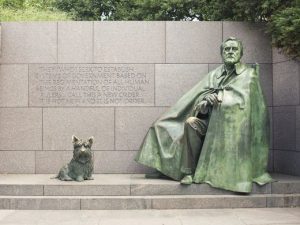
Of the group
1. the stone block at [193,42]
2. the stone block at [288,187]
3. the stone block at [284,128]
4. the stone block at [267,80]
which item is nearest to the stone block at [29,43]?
the stone block at [193,42]

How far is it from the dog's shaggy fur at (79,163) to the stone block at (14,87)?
86.0 inches

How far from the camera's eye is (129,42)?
1042 centimetres

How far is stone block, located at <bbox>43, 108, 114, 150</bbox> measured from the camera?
10273mm

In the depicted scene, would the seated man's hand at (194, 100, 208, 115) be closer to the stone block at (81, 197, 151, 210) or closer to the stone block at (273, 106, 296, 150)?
the stone block at (81, 197, 151, 210)

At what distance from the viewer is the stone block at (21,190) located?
8.31 m

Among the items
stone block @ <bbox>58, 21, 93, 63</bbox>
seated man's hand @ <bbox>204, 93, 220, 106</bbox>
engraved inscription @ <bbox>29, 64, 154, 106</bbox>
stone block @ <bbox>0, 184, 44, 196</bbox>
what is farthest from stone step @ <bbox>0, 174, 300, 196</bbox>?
stone block @ <bbox>58, 21, 93, 63</bbox>

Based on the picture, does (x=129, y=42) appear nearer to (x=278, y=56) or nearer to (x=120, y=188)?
(x=278, y=56)

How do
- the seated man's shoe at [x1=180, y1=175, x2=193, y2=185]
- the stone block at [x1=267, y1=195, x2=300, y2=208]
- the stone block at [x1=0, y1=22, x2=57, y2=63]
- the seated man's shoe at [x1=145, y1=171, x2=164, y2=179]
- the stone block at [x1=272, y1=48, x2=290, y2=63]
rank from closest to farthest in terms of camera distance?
the stone block at [x1=267, y1=195, x2=300, y2=208], the seated man's shoe at [x1=180, y1=175, x2=193, y2=185], the seated man's shoe at [x1=145, y1=171, x2=164, y2=179], the stone block at [x1=272, y1=48, x2=290, y2=63], the stone block at [x1=0, y1=22, x2=57, y2=63]

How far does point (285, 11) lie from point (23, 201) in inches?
216

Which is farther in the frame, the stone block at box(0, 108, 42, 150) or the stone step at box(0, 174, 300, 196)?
the stone block at box(0, 108, 42, 150)

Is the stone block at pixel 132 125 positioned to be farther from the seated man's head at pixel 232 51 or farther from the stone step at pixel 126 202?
the stone step at pixel 126 202

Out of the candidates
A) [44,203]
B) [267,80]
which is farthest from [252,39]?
[44,203]

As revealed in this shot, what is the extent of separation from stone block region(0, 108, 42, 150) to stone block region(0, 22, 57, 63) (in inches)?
41.0

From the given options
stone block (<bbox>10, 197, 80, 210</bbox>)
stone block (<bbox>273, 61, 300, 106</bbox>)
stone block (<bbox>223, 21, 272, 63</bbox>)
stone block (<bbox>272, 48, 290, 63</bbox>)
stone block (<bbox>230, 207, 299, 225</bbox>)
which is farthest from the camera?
stone block (<bbox>223, 21, 272, 63</bbox>)
